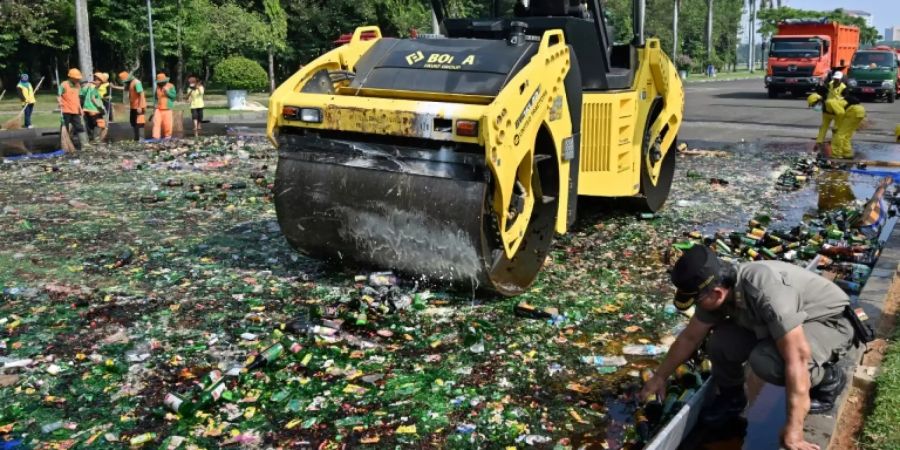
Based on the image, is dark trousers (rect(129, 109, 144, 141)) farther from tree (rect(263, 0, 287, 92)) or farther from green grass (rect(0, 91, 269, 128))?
tree (rect(263, 0, 287, 92))

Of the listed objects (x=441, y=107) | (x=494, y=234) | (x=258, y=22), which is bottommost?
(x=494, y=234)

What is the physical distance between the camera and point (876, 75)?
2598 cm

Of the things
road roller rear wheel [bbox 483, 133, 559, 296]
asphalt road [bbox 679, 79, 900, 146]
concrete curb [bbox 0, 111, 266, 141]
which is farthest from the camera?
concrete curb [bbox 0, 111, 266, 141]

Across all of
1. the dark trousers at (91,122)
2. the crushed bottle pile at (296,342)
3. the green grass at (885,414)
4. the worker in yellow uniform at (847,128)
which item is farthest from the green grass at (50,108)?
the green grass at (885,414)

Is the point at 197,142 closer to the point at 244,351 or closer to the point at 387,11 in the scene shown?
the point at 244,351

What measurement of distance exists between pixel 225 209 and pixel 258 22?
2303 cm

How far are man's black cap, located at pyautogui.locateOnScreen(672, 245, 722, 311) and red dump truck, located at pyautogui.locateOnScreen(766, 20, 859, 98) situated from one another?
27.5m

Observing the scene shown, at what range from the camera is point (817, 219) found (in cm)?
826

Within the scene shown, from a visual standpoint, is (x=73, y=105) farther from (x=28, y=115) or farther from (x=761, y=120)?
(x=761, y=120)

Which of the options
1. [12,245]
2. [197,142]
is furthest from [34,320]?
[197,142]

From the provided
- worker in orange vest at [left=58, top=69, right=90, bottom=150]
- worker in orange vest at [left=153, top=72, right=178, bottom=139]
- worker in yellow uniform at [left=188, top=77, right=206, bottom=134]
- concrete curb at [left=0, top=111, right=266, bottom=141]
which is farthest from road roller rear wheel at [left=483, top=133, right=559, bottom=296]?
concrete curb at [left=0, top=111, right=266, bottom=141]

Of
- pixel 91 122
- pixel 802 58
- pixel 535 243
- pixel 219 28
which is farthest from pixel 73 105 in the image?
pixel 802 58

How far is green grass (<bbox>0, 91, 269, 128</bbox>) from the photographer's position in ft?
68.4

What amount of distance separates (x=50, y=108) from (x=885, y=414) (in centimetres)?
2621
